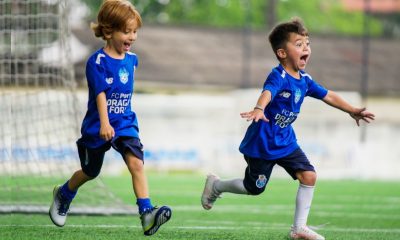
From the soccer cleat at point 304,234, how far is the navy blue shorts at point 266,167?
401 millimetres

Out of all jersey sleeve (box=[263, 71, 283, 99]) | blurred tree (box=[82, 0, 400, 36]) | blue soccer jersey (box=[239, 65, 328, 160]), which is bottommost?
blurred tree (box=[82, 0, 400, 36])

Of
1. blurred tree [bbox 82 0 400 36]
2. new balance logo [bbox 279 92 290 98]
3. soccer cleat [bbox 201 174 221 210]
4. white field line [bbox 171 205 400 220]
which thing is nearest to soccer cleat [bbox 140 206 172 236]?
new balance logo [bbox 279 92 290 98]

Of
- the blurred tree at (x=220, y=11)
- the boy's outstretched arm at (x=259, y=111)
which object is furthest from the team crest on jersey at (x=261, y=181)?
the blurred tree at (x=220, y=11)

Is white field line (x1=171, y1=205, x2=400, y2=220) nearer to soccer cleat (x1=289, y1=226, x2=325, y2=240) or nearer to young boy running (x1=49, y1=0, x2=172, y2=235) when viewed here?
soccer cleat (x1=289, y1=226, x2=325, y2=240)

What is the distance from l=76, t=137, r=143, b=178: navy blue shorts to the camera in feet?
21.7

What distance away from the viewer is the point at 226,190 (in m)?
7.65

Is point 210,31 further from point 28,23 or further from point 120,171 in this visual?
point 28,23

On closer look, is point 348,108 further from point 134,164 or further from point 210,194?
point 134,164

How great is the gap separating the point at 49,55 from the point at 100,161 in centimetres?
497

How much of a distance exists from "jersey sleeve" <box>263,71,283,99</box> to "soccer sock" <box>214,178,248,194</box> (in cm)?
92

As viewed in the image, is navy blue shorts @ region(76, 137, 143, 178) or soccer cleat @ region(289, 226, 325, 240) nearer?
navy blue shorts @ region(76, 137, 143, 178)

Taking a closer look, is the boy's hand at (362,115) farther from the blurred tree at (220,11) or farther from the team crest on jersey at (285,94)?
the blurred tree at (220,11)

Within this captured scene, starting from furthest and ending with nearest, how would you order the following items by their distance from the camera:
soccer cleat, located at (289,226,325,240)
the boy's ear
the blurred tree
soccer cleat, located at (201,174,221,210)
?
the blurred tree
soccer cleat, located at (201,174,221,210)
the boy's ear
soccer cleat, located at (289,226,325,240)

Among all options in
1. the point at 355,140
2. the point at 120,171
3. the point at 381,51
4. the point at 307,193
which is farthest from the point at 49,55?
the point at 381,51
